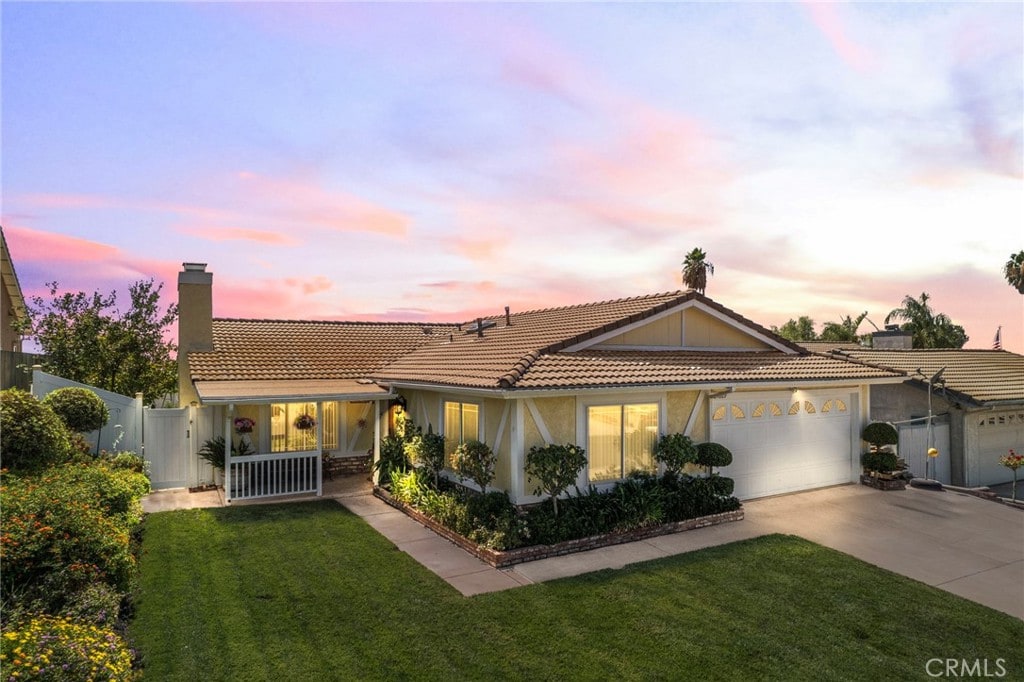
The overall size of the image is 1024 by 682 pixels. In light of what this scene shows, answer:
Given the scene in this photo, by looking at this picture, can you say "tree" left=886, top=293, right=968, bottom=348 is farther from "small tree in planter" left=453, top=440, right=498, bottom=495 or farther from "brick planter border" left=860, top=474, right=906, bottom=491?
"small tree in planter" left=453, top=440, right=498, bottom=495

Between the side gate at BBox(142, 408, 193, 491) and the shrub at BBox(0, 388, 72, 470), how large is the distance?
10.7 ft

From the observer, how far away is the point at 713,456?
12297 mm

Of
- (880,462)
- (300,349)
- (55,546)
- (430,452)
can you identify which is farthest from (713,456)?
(300,349)

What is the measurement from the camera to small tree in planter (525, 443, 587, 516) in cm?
1023

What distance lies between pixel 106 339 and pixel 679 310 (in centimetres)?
1935

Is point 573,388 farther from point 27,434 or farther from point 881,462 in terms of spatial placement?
point 27,434

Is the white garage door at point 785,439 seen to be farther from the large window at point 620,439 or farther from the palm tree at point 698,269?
the palm tree at point 698,269

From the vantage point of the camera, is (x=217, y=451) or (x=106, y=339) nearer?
(x=217, y=451)

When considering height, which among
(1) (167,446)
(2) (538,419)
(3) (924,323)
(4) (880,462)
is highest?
(3) (924,323)

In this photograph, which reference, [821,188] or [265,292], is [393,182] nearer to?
[265,292]

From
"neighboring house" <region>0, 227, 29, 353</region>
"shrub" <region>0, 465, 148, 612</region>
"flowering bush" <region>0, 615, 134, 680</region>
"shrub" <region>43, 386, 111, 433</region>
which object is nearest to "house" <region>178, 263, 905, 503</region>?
"shrub" <region>43, 386, 111, 433</region>

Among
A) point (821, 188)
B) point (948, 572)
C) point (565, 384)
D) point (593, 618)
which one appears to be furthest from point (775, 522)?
point (821, 188)

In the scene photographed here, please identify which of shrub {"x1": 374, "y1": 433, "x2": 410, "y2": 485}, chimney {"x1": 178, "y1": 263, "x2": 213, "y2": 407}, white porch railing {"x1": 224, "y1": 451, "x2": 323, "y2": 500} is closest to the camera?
white porch railing {"x1": 224, "y1": 451, "x2": 323, "y2": 500}

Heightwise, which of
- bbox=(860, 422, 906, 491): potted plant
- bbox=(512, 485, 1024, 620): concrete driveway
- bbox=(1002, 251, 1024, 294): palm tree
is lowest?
bbox=(512, 485, 1024, 620): concrete driveway
